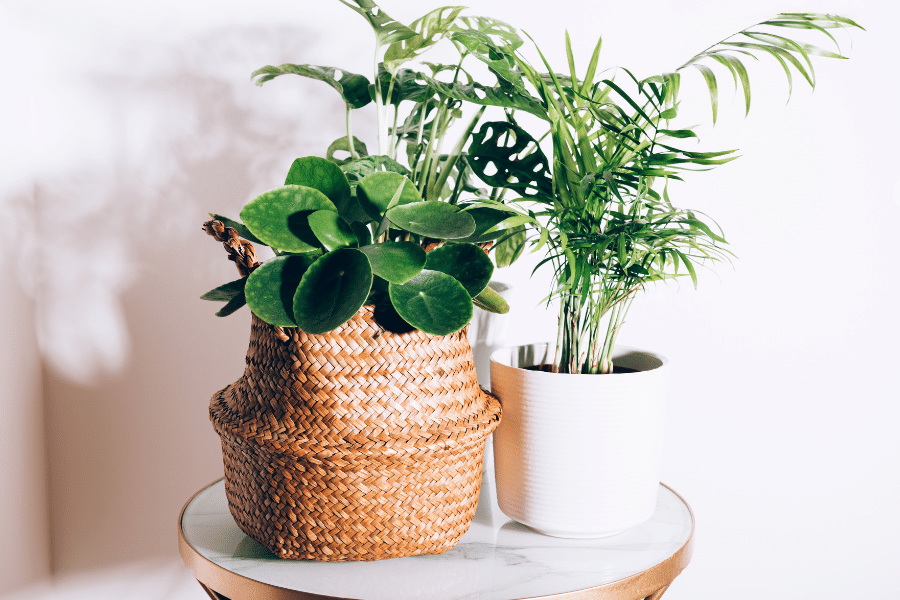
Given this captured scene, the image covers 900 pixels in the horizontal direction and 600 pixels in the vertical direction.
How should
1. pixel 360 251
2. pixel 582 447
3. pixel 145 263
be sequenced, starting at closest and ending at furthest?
1. pixel 360 251
2. pixel 582 447
3. pixel 145 263

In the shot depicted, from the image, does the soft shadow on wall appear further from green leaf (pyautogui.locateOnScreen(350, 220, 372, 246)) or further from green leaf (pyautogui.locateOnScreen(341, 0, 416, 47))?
green leaf (pyautogui.locateOnScreen(350, 220, 372, 246))

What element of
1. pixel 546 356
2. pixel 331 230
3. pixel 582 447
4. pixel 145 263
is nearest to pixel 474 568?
pixel 582 447

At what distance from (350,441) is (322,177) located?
0.26 m

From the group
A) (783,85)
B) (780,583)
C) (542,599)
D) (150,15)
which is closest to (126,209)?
(150,15)

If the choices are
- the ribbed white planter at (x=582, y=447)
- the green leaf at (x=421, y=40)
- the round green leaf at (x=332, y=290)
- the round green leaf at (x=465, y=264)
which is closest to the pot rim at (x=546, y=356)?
the ribbed white planter at (x=582, y=447)

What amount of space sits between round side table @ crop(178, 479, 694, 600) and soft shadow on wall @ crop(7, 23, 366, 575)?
0.41 m

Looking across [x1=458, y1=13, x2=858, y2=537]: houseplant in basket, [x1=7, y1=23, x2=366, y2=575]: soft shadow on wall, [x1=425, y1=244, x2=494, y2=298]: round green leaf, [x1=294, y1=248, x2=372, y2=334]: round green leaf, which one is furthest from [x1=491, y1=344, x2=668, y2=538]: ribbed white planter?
[x1=7, y1=23, x2=366, y2=575]: soft shadow on wall

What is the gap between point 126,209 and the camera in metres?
1.13

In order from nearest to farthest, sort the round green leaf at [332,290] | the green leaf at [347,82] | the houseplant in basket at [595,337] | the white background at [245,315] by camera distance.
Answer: the round green leaf at [332,290], the houseplant in basket at [595,337], the green leaf at [347,82], the white background at [245,315]

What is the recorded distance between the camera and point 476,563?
728mm

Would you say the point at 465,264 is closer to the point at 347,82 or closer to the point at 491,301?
the point at 491,301

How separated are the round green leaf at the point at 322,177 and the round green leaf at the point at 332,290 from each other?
0.22ft

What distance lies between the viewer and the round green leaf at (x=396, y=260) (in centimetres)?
63

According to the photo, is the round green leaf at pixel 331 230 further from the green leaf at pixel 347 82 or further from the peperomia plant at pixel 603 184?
the green leaf at pixel 347 82
